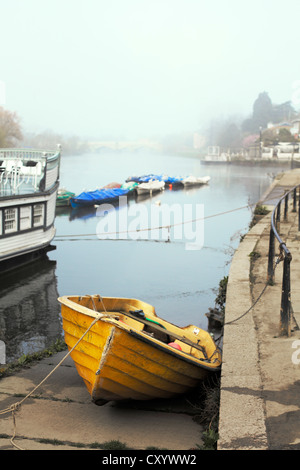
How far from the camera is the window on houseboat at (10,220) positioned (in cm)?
2334

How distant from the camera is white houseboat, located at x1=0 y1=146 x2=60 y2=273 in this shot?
2342 centimetres

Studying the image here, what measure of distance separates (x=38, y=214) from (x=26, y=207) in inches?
42.9

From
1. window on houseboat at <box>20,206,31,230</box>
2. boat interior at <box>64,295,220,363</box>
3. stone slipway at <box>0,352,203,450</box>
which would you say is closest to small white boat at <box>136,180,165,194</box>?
window on houseboat at <box>20,206,31,230</box>

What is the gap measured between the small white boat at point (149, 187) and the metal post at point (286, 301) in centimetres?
5463

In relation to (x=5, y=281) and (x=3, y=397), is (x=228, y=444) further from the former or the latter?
(x=5, y=281)

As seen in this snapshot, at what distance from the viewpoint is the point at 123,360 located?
25.3 feet

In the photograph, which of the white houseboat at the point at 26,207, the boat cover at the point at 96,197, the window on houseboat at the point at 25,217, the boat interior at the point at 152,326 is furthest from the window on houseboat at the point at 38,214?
the boat cover at the point at 96,197

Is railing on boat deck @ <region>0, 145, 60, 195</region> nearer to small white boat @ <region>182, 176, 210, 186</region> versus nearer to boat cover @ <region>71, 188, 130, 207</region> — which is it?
boat cover @ <region>71, 188, 130, 207</region>

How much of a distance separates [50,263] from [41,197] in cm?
332

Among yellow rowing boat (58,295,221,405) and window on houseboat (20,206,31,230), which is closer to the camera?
yellow rowing boat (58,295,221,405)

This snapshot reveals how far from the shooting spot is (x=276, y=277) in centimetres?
1198

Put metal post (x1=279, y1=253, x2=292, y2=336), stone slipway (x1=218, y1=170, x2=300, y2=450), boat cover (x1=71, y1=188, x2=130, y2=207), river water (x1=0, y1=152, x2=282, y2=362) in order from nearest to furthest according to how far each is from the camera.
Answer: stone slipway (x1=218, y1=170, x2=300, y2=450) < metal post (x1=279, y1=253, x2=292, y2=336) < river water (x1=0, y1=152, x2=282, y2=362) < boat cover (x1=71, y1=188, x2=130, y2=207)

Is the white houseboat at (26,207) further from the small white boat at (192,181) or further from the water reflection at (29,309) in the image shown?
the small white boat at (192,181)

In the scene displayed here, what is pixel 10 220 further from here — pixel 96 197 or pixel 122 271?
pixel 96 197
